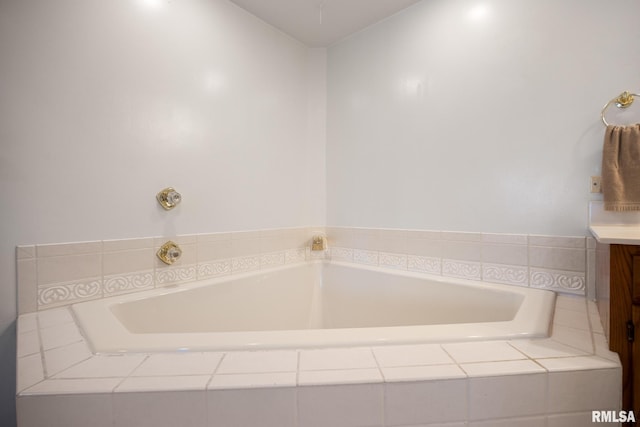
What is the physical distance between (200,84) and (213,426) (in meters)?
1.53

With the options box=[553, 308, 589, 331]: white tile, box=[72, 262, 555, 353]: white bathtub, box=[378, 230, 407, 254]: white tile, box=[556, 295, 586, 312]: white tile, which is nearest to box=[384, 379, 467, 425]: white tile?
box=[72, 262, 555, 353]: white bathtub

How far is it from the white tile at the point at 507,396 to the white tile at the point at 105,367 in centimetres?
84

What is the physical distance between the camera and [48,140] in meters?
1.04

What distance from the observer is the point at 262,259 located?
172 cm

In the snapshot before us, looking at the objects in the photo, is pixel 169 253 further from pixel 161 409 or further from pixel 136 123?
pixel 161 409

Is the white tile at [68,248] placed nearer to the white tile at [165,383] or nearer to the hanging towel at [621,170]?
the white tile at [165,383]

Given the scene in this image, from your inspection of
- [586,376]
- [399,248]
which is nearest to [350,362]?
[586,376]

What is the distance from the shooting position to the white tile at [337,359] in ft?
2.17

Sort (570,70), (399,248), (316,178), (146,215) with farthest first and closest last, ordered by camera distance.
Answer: (316,178) < (399,248) < (146,215) < (570,70)

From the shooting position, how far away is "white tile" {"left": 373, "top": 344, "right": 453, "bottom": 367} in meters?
0.67

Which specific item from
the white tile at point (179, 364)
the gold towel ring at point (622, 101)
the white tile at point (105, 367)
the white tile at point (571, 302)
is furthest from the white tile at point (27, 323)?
the gold towel ring at point (622, 101)

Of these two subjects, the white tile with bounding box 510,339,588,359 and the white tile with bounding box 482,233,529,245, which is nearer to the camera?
the white tile with bounding box 510,339,588,359

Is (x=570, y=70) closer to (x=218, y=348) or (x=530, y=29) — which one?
(x=530, y=29)

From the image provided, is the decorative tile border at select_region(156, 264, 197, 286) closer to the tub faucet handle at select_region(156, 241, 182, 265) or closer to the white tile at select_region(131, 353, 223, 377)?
the tub faucet handle at select_region(156, 241, 182, 265)
